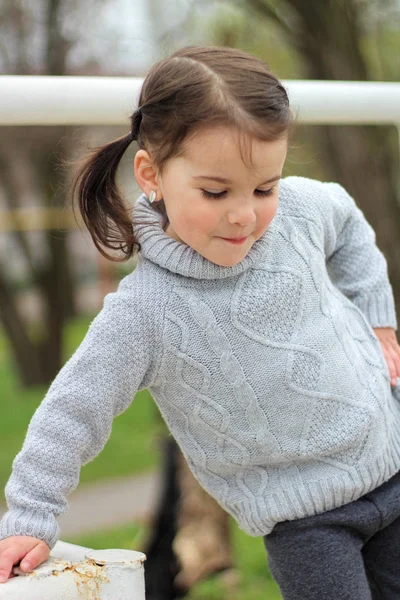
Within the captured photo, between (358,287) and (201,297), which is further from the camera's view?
(358,287)

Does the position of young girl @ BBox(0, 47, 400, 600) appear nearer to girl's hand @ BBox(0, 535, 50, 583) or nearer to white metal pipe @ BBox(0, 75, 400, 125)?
girl's hand @ BBox(0, 535, 50, 583)

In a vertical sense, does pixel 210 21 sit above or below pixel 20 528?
below

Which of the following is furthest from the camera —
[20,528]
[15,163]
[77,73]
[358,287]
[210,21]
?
[15,163]

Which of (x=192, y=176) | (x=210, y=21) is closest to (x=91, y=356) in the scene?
(x=192, y=176)

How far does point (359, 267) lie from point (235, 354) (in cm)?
43

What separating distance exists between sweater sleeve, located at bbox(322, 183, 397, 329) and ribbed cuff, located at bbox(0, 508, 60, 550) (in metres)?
0.74

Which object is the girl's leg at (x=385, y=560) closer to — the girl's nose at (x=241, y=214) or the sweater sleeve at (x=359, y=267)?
the sweater sleeve at (x=359, y=267)

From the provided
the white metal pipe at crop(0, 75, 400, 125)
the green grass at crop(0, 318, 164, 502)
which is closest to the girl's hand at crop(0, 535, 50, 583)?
the white metal pipe at crop(0, 75, 400, 125)

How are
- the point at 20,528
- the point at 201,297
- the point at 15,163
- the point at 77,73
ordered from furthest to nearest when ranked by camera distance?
1. the point at 15,163
2. the point at 77,73
3. the point at 201,297
4. the point at 20,528

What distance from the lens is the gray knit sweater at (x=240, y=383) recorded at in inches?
58.4

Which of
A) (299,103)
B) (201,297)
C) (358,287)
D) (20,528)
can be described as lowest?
(20,528)

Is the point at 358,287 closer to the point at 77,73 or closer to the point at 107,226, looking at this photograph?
the point at 107,226

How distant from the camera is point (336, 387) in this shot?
161 cm

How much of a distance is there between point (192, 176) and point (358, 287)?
53 centimetres
